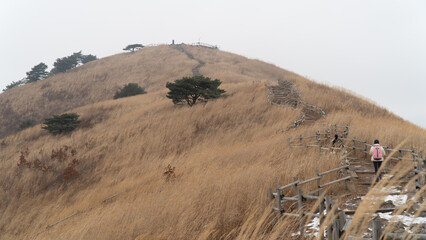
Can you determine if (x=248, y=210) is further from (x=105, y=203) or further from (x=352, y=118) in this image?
(x=352, y=118)

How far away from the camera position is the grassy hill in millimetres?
5301

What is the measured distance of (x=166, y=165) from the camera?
11.9m

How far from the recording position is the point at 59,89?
4300 centimetres

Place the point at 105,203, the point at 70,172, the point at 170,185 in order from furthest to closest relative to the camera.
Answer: the point at 70,172 < the point at 105,203 < the point at 170,185

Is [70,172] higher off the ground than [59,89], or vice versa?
[59,89]

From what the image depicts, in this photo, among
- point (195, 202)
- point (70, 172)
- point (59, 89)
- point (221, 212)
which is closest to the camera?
point (221, 212)

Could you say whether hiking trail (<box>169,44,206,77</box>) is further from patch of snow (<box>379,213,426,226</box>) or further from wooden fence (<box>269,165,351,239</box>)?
patch of snow (<box>379,213,426,226</box>)

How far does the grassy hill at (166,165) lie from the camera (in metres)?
5.30

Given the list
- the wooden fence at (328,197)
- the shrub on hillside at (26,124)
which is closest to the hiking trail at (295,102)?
the wooden fence at (328,197)

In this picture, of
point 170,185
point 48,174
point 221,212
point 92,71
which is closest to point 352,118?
point 170,185

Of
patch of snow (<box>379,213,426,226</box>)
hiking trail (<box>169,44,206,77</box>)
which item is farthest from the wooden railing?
hiking trail (<box>169,44,206,77</box>)

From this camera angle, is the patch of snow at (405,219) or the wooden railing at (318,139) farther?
the wooden railing at (318,139)

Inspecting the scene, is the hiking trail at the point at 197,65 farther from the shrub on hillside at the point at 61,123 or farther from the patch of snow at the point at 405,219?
the patch of snow at the point at 405,219

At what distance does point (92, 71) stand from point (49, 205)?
44.9m
